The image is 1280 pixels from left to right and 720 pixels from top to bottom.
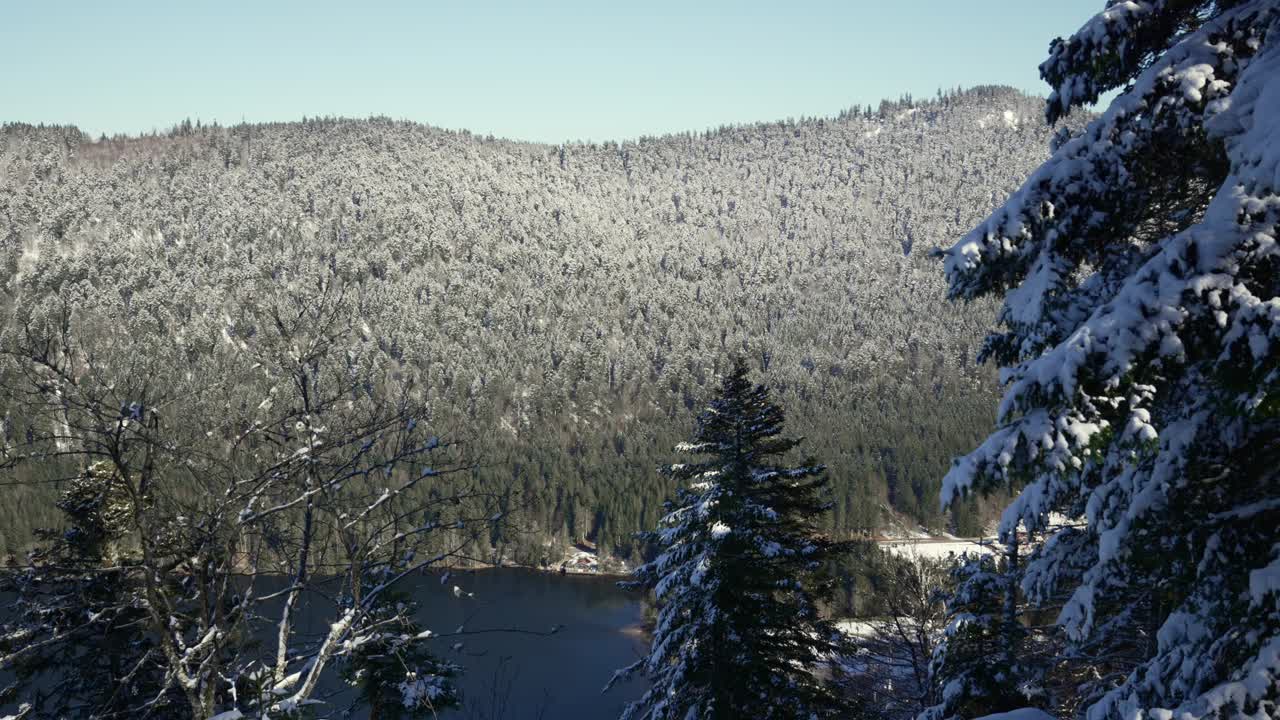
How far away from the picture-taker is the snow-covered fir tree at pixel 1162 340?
13.4ft

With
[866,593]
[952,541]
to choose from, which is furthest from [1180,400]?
[952,541]

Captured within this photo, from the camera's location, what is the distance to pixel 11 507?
87375mm

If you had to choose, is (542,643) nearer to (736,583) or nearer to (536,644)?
(536,644)

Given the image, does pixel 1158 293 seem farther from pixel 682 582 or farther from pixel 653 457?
pixel 653 457

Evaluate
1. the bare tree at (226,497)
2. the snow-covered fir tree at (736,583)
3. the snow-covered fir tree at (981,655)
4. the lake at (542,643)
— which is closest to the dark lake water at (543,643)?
the lake at (542,643)

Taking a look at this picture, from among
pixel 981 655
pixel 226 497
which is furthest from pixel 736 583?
pixel 226 497

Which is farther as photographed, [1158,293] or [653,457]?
[653,457]

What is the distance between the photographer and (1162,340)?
4176mm

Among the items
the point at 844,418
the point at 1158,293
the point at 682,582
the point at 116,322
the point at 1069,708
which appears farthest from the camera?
the point at 116,322

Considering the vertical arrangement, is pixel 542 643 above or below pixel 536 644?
below

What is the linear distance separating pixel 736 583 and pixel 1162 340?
1049 cm

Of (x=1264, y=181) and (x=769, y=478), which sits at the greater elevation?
(x=1264, y=181)

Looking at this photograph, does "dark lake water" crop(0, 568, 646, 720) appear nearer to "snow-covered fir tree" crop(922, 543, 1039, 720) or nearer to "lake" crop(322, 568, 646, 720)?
"lake" crop(322, 568, 646, 720)

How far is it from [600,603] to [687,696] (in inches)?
2644
